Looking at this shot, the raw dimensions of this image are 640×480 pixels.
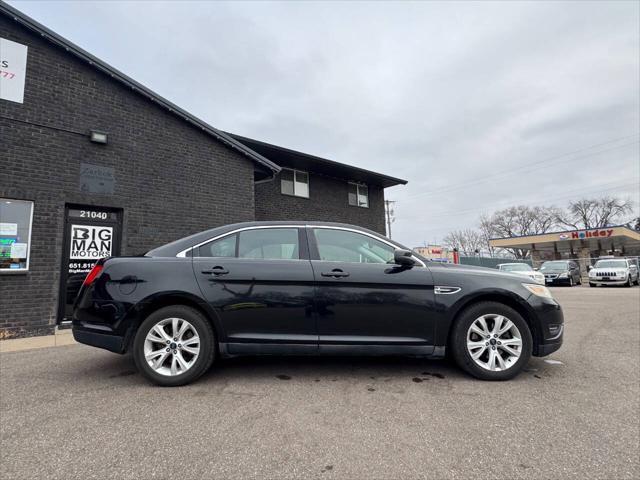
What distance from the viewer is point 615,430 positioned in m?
2.39

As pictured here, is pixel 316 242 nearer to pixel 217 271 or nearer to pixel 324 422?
pixel 217 271

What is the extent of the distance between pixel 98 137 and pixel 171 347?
215 inches

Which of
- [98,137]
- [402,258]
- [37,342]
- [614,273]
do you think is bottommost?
[37,342]

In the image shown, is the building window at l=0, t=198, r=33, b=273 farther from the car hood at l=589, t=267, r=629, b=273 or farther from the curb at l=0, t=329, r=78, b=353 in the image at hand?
the car hood at l=589, t=267, r=629, b=273

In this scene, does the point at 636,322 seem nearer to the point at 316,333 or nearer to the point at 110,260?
the point at 316,333

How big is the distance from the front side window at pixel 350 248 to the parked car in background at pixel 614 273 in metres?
21.3

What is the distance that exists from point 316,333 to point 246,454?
1.32 m

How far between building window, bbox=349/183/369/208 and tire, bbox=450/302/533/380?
11.3m

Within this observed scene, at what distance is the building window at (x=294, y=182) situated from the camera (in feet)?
40.5

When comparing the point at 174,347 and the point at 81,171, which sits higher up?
the point at 81,171

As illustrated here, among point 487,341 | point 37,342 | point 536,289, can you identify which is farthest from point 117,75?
point 536,289

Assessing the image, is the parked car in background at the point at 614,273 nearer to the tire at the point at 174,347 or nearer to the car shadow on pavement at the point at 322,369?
the car shadow on pavement at the point at 322,369

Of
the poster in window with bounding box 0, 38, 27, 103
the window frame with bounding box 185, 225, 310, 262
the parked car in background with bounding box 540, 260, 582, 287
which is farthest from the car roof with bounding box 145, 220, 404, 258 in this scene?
the parked car in background with bounding box 540, 260, 582, 287

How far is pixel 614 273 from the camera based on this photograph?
1845 centimetres
